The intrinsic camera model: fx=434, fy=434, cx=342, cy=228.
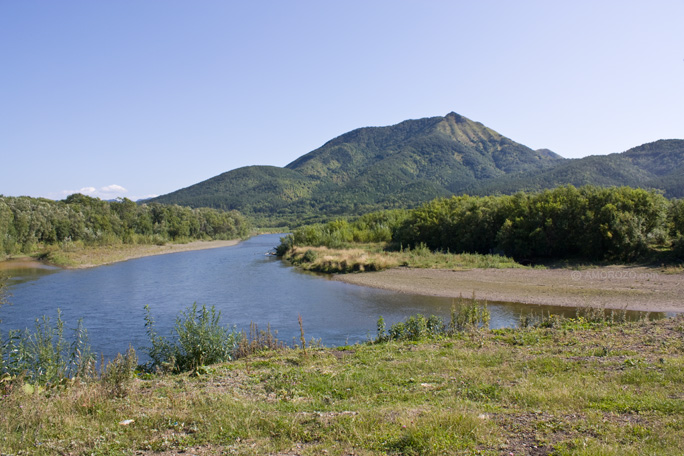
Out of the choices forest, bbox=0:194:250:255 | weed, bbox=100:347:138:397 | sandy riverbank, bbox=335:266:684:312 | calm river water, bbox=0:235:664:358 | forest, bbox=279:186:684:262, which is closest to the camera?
weed, bbox=100:347:138:397

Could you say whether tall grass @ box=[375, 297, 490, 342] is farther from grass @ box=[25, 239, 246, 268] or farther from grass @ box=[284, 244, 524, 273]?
grass @ box=[25, 239, 246, 268]

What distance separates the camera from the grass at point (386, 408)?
5.29 m

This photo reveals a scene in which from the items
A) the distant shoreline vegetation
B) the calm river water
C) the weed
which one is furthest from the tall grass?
the distant shoreline vegetation

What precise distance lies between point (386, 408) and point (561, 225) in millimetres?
38004

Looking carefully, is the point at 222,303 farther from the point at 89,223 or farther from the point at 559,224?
the point at 89,223

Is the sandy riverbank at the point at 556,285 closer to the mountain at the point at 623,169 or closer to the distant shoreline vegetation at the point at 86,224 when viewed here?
the distant shoreline vegetation at the point at 86,224

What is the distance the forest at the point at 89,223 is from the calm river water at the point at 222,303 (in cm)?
2457

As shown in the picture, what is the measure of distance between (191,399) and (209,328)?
5.13 metres

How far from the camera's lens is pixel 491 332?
45.6ft

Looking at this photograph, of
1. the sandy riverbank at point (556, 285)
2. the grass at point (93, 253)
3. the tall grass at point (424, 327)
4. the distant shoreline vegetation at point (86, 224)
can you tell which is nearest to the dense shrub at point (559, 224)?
the sandy riverbank at point (556, 285)

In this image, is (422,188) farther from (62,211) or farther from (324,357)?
(324,357)

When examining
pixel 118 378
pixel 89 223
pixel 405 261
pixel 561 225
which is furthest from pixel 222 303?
pixel 89 223

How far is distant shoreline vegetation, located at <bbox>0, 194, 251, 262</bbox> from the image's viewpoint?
64688 mm

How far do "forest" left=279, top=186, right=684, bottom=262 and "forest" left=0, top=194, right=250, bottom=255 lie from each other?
5474 cm
